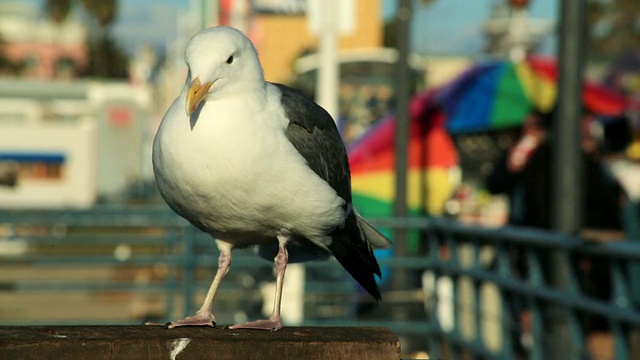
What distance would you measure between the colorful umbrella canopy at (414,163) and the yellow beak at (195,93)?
949cm

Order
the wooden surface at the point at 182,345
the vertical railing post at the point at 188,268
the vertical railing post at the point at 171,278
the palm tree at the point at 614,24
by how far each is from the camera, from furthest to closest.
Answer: the palm tree at the point at 614,24 → the vertical railing post at the point at 171,278 → the vertical railing post at the point at 188,268 → the wooden surface at the point at 182,345

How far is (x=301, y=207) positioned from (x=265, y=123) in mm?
232

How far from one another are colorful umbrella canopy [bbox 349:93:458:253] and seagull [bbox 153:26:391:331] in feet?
29.9

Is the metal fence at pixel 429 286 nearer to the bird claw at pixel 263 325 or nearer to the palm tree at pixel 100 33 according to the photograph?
the bird claw at pixel 263 325

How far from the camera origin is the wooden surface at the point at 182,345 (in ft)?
9.11

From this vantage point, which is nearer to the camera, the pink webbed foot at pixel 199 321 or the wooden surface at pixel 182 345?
the wooden surface at pixel 182 345

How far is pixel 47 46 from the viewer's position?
123500mm

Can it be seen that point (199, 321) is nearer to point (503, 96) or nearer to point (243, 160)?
point (243, 160)

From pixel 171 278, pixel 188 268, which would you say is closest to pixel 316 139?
pixel 188 268

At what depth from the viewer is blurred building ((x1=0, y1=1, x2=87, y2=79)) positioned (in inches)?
4734

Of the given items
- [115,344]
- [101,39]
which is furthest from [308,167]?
[101,39]

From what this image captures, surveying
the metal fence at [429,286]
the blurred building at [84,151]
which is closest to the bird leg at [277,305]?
the metal fence at [429,286]

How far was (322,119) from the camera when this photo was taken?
3.55m

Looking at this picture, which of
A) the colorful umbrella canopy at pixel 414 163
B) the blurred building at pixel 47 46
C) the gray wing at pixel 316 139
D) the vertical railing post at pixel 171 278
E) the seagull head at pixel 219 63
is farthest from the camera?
the blurred building at pixel 47 46
